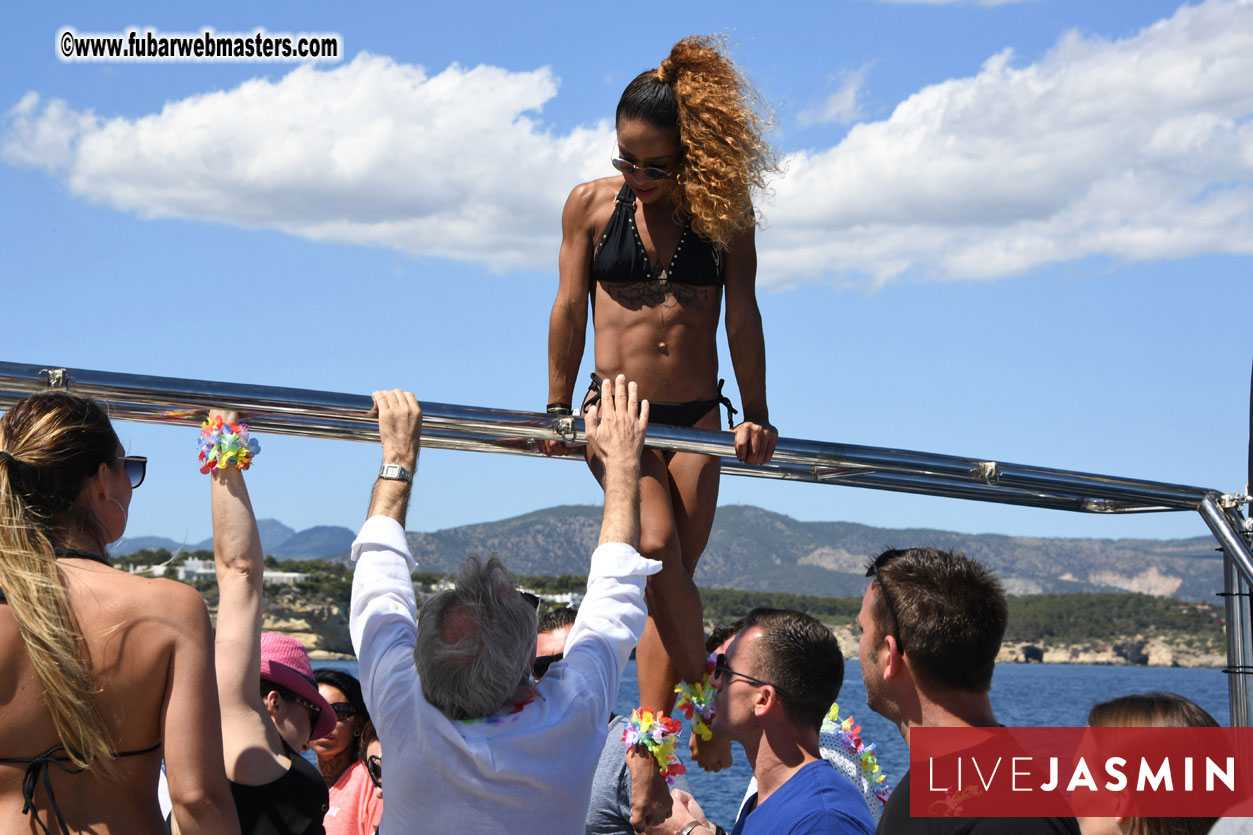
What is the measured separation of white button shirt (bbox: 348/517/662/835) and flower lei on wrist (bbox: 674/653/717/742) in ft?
3.83

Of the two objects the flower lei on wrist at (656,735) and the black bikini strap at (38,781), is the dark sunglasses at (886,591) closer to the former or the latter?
the flower lei on wrist at (656,735)

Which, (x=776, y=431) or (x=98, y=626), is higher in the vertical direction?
(x=776, y=431)

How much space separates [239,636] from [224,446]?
0.53 meters

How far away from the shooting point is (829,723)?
5.05m

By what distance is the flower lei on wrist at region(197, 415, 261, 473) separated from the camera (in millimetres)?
3496

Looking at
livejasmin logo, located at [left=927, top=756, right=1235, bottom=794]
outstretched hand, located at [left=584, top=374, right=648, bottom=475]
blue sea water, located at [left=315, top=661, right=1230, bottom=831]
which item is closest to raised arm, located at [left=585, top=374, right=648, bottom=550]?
outstretched hand, located at [left=584, top=374, right=648, bottom=475]

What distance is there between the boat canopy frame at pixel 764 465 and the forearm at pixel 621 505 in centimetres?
31

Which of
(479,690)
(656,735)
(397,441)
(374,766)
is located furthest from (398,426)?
(374,766)

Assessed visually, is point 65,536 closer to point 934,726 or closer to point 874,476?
point 934,726

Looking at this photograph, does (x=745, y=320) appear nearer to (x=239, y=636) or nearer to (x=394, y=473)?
(x=394, y=473)

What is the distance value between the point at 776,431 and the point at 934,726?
4.41ft

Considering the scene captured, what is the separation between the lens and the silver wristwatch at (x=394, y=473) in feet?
11.2

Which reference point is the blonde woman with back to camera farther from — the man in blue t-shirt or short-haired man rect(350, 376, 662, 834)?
the man in blue t-shirt

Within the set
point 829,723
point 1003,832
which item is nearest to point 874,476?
point 829,723
